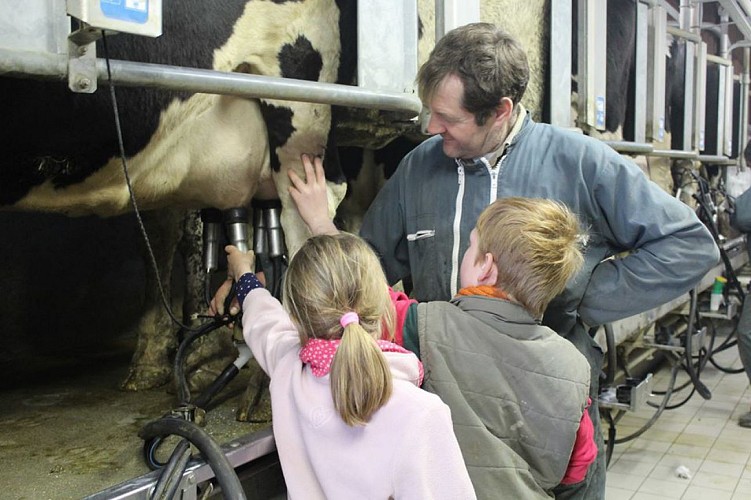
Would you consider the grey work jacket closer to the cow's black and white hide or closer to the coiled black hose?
the cow's black and white hide

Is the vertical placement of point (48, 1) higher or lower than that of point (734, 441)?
higher

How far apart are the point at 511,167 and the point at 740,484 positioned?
8.32ft

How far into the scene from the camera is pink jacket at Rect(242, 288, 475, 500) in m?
1.18

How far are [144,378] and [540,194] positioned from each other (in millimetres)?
1293

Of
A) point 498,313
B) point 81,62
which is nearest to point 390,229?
point 498,313

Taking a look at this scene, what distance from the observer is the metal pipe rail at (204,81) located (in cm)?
107

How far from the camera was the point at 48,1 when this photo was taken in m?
1.08

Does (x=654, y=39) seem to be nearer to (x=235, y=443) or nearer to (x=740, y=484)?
(x=740, y=484)

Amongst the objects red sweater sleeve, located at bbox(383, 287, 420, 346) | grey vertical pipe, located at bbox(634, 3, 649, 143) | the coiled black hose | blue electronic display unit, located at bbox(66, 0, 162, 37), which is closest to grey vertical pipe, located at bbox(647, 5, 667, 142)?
grey vertical pipe, located at bbox(634, 3, 649, 143)

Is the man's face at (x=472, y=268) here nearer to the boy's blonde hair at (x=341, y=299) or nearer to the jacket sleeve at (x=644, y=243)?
the boy's blonde hair at (x=341, y=299)

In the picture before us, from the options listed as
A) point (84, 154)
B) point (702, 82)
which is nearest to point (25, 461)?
point (84, 154)

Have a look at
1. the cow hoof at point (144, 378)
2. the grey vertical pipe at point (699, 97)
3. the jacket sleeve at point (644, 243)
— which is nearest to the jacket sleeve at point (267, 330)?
the jacket sleeve at point (644, 243)

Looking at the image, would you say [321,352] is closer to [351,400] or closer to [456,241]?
[351,400]

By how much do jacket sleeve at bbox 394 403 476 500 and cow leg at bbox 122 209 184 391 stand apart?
1.27m
